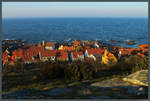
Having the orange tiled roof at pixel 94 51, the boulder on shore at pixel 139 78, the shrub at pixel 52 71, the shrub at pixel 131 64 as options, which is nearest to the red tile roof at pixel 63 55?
the shrub at pixel 52 71

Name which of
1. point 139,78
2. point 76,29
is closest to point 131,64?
A: point 139,78

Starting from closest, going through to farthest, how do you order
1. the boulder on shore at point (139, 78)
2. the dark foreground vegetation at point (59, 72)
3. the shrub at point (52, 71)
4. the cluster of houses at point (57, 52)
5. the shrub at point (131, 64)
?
the boulder on shore at point (139, 78), the dark foreground vegetation at point (59, 72), the shrub at point (52, 71), the cluster of houses at point (57, 52), the shrub at point (131, 64)

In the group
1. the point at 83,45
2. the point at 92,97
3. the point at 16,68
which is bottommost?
the point at 92,97

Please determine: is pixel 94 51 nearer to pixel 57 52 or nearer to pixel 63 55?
pixel 63 55

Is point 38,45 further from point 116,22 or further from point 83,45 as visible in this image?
point 116,22

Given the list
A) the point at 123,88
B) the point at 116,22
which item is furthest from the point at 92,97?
the point at 116,22

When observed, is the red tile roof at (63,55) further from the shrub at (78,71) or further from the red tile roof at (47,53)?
the shrub at (78,71)
